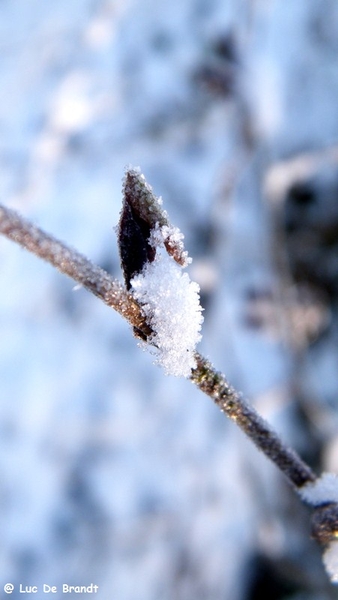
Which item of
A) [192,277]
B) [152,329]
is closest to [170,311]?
[152,329]

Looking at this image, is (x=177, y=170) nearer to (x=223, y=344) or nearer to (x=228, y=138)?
(x=228, y=138)

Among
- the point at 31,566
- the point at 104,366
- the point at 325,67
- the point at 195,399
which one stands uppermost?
the point at 325,67

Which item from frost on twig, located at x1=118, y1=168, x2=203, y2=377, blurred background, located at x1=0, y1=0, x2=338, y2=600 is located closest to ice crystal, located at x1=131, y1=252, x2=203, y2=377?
frost on twig, located at x1=118, y1=168, x2=203, y2=377

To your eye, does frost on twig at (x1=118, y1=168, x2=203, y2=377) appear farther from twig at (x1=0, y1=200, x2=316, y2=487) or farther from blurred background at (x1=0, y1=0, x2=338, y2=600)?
blurred background at (x1=0, y1=0, x2=338, y2=600)

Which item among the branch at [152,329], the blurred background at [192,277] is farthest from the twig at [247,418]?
the blurred background at [192,277]

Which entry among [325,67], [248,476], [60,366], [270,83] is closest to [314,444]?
[248,476]

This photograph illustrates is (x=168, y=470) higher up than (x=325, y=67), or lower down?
lower down

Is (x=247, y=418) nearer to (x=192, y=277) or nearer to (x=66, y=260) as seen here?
(x=66, y=260)

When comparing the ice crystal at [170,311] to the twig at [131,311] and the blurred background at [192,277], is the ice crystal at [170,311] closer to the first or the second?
the twig at [131,311]
